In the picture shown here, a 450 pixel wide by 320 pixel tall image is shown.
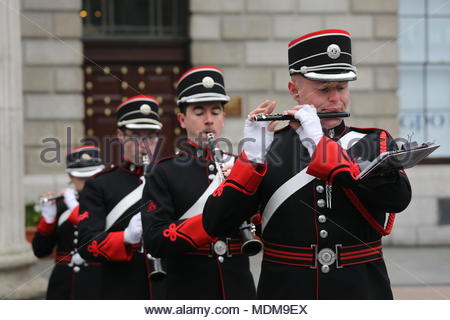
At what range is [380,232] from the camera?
9.93 feet

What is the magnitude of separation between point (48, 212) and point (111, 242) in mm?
2132

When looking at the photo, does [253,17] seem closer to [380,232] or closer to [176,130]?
[176,130]

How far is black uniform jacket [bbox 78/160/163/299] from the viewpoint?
4.82m

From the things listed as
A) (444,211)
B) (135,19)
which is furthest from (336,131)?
(135,19)

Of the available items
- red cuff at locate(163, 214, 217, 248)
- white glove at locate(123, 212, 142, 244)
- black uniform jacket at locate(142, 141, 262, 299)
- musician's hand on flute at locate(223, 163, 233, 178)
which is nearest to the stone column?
white glove at locate(123, 212, 142, 244)

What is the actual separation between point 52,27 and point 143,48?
1550 millimetres

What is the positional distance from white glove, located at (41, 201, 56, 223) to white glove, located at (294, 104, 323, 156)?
429 centimetres

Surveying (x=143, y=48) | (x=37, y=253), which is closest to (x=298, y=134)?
(x=37, y=253)

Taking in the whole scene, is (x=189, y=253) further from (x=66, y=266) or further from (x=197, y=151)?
(x=66, y=266)

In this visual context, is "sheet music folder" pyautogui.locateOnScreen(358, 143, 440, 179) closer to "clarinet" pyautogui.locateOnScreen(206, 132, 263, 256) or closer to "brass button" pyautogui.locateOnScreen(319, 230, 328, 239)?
"brass button" pyautogui.locateOnScreen(319, 230, 328, 239)

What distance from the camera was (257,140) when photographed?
9.75ft

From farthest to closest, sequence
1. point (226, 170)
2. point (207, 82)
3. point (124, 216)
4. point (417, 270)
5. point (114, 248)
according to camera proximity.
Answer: point (417, 270) < point (124, 216) < point (114, 248) < point (207, 82) < point (226, 170)

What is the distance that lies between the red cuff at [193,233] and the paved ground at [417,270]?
307 cm

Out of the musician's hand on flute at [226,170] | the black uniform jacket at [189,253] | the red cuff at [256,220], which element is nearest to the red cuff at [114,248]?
the black uniform jacket at [189,253]
